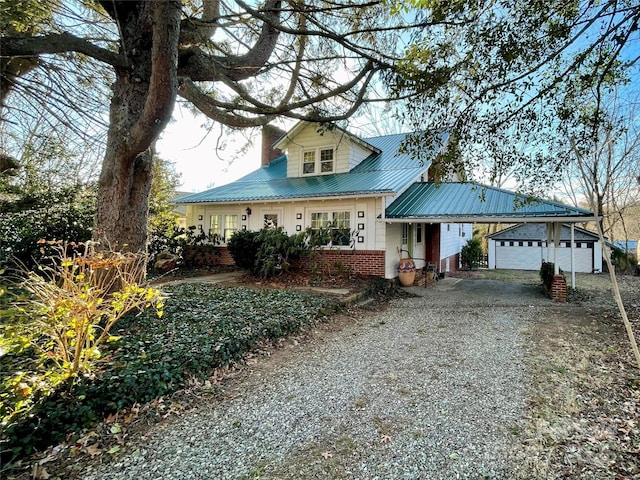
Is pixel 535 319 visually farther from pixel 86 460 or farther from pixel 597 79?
pixel 86 460

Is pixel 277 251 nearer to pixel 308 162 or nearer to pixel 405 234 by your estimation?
pixel 405 234

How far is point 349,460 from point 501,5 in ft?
18.3

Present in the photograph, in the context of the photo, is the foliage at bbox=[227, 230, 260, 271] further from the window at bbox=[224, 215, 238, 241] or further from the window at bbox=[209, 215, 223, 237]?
the window at bbox=[209, 215, 223, 237]

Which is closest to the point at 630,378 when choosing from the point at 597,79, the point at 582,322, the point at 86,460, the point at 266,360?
the point at 582,322

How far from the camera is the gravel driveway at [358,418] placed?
2484mm

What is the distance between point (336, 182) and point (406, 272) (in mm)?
3961

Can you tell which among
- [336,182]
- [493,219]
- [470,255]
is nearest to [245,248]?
[336,182]

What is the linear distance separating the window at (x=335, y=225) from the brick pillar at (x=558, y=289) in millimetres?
5873

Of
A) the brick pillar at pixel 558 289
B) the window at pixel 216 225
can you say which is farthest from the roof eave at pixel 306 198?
the brick pillar at pixel 558 289

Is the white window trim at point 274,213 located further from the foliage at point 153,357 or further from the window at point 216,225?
the foliage at point 153,357

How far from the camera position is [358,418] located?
3.18 metres

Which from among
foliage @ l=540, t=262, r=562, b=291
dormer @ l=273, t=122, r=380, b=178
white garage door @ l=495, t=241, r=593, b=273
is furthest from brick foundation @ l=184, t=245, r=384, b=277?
white garage door @ l=495, t=241, r=593, b=273

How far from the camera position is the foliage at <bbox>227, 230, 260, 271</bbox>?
1108cm

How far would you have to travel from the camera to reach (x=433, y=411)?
328 centimetres
